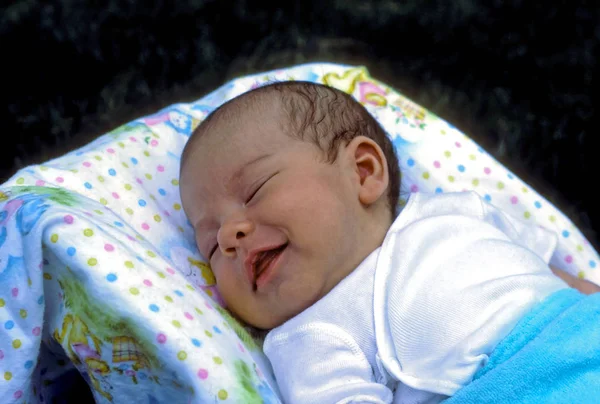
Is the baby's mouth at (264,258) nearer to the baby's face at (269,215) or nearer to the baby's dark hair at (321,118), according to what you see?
the baby's face at (269,215)

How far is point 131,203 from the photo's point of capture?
115 cm

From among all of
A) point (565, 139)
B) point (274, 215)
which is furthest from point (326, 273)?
point (565, 139)

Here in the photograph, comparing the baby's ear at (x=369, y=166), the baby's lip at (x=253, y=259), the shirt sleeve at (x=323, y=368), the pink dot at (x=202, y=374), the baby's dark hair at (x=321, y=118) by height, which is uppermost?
the baby's dark hair at (x=321, y=118)

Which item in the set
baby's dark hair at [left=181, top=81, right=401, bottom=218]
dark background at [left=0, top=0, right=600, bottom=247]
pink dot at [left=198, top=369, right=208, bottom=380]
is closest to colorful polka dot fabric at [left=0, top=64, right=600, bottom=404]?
pink dot at [left=198, top=369, right=208, bottom=380]

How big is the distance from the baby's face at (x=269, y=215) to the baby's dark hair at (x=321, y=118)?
0.08 ft

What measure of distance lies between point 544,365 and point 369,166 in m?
0.45

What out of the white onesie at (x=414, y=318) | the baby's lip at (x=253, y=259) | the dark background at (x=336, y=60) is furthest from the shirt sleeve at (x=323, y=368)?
the dark background at (x=336, y=60)

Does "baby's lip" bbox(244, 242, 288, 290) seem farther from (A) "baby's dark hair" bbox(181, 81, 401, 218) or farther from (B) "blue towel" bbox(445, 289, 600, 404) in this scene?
(B) "blue towel" bbox(445, 289, 600, 404)

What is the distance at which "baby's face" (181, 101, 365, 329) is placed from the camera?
39.7 inches

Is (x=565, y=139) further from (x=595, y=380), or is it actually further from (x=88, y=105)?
(x=88, y=105)

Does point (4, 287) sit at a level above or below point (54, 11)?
below

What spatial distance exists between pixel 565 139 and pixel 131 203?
114 centimetres

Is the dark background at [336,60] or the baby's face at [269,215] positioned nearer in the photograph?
the baby's face at [269,215]

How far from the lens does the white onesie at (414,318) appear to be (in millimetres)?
921
